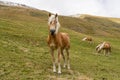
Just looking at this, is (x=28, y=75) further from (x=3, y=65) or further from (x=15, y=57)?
(x=15, y=57)

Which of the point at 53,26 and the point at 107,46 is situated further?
the point at 107,46

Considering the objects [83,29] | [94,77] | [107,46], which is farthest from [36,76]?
[83,29]

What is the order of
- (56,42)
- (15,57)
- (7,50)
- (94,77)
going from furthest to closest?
1. (7,50)
2. (15,57)
3. (94,77)
4. (56,42)

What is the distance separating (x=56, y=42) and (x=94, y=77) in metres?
3.85

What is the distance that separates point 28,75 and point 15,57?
479 cm

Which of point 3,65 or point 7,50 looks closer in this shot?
point 3,65

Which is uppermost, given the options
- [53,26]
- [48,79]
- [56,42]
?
[53,26]

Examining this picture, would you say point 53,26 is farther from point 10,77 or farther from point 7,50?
point 7,50

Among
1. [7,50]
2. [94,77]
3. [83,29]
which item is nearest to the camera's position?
[94,77]

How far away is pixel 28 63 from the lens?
825 inches

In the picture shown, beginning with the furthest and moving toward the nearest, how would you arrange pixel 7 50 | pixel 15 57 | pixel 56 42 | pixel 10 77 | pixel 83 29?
1. pixel 83 29
2. pixel 7 50
3. pixel 15 57
4. pixel 56 42
5. pixel 10 77

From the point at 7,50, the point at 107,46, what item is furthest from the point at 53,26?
the point at 107,46

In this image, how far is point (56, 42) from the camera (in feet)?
61.9

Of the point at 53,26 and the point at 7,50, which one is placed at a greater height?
the point at 53,26
